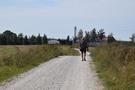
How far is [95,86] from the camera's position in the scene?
52.6 feet

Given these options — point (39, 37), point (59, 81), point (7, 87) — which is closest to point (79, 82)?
point (59, 81)

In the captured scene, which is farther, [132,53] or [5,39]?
[5,39]

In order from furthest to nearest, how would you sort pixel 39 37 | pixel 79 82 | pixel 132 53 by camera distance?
pixel 39 37
pixel 132 53
pixel 79 82

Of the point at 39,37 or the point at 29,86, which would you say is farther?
the point at 39,37

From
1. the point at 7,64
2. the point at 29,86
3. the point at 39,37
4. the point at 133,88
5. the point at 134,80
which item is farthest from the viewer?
the point at 39,37

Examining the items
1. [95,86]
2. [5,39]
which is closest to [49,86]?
[95,86]

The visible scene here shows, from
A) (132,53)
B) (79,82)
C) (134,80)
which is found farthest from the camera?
(132,53)

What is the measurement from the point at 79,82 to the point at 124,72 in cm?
215

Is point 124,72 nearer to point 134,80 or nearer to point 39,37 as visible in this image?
point 134,80

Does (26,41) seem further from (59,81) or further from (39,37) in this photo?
(59,81)

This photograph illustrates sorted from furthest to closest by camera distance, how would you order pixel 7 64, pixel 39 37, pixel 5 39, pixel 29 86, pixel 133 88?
pixel 39 37 → pixel 5 39 → pixel 7 64 → pixel 29 86 → pixel 133 88

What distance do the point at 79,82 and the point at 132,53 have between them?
358 centimetres

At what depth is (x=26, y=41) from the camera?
134 meters

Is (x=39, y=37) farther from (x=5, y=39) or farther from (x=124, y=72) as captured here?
(x=124, y=72)
